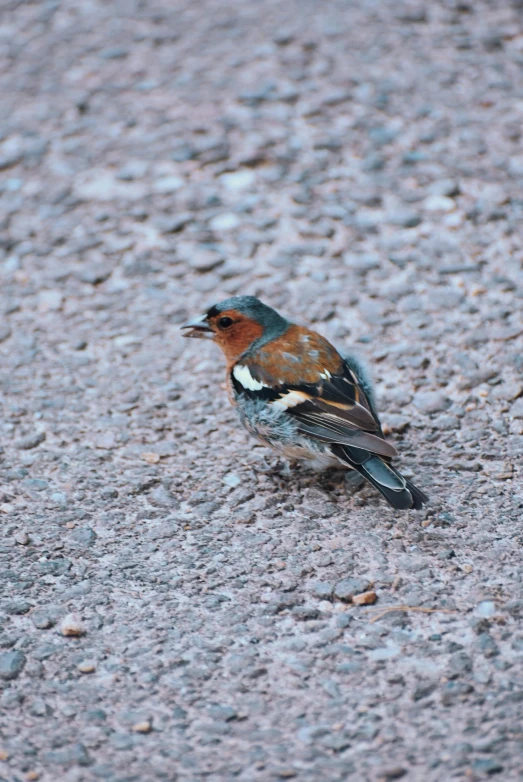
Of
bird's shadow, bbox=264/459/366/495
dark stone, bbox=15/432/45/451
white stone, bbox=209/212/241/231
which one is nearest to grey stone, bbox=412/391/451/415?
bird's shadow, bbox=264/459/366/495

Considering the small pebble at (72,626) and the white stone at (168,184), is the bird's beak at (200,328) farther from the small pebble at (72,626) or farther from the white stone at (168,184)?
the white stone at (168,184)

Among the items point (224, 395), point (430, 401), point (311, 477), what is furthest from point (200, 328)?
point (430, 401)

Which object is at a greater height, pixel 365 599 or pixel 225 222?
pixel 225 222

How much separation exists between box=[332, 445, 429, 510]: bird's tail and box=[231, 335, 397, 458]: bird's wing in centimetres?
6

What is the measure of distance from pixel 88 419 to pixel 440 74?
3.93 meters

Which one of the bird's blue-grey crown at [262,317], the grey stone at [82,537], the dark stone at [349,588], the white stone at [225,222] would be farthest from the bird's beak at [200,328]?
the white stone at [225,222]

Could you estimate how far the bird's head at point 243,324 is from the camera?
13.8ft

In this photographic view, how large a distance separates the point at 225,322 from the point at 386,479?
111 cm

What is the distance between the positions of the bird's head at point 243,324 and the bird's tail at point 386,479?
2.33 ft

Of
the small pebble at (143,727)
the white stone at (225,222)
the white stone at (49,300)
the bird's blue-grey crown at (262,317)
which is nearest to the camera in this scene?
the small pebble at (143,727)

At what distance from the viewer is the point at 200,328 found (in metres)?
4.36

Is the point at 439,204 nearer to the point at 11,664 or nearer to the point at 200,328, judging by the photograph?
the point at 200,328

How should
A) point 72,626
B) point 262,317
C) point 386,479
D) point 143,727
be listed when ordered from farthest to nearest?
1. point 262,317
2. point 386,479
3. point 72,626
4. point 143,727

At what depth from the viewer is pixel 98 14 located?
7922mm
